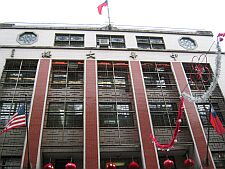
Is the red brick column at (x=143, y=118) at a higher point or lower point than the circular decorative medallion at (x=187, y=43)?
lower

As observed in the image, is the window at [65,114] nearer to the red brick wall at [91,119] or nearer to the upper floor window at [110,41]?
the red brick wall at [91,119]

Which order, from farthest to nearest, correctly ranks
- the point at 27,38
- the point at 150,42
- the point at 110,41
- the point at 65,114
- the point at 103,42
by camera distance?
1. the point at 150,42
2. the point at 110,41
3. the point at 103,42
4. the point at 27,38
5. the point at 65,114

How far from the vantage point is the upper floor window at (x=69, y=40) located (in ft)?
81.5

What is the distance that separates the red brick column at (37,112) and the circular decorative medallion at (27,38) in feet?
10.1

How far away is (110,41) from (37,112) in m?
10.4

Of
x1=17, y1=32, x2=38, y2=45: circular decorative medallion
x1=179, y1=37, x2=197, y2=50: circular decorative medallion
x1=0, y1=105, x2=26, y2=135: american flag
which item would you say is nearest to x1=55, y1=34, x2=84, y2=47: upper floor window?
x1=17, y1=32, x2=38, y2=45: circular decorative medallion

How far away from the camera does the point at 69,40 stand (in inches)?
987

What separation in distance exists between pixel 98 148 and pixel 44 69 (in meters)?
8.33

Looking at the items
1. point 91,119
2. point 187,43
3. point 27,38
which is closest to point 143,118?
point 91,119

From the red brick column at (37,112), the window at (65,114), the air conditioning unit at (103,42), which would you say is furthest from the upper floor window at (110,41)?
the window at (65,114)

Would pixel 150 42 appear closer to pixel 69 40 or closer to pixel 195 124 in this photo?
pixel 69 40

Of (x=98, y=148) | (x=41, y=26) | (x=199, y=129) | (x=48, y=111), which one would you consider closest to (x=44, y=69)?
(x=48, y=111)

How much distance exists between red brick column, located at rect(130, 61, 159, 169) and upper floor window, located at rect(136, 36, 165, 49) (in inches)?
124

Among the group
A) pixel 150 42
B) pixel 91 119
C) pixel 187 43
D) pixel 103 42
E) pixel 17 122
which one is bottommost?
pixel 17 122
